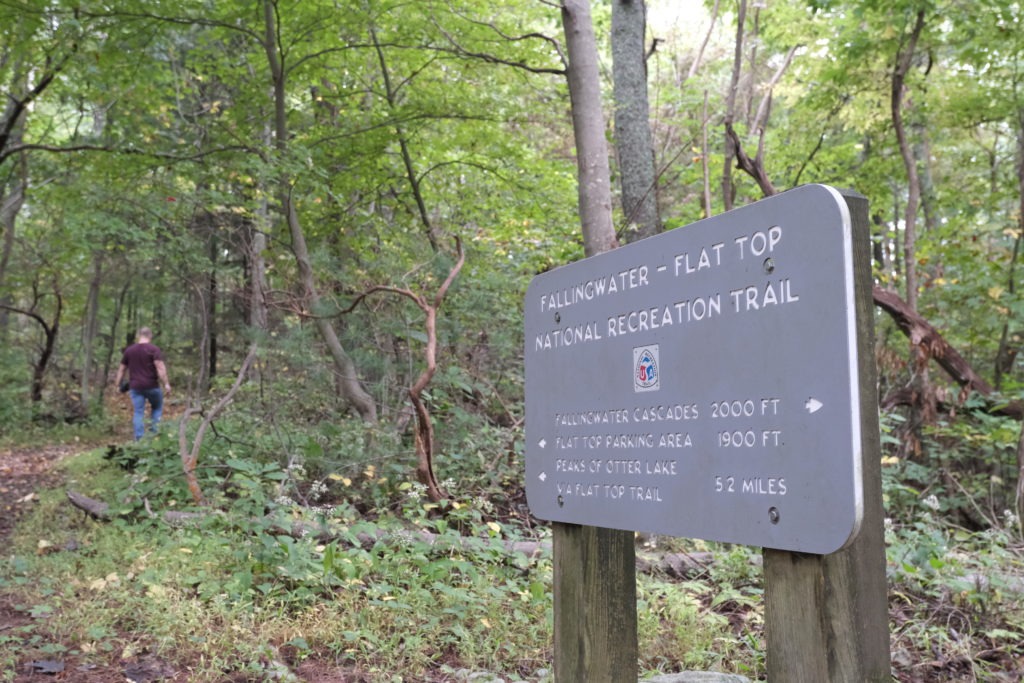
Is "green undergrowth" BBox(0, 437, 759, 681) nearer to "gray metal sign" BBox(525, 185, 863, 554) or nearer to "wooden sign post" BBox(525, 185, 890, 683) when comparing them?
"gray metal sign" BBox(525, 185, 863, 554)

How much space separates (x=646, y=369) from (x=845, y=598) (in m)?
0.73

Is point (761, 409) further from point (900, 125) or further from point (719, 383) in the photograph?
point (900, 125)

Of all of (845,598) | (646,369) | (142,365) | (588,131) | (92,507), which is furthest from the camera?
(142,365)

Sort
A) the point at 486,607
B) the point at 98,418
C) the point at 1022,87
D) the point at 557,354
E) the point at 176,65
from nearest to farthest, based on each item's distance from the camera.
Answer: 1. the point at 557,354
2. the point at 486,607
3. the point at 1022,87
4. the point at 176,65
5. the point at 98,418

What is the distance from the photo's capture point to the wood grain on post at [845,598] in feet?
5.63

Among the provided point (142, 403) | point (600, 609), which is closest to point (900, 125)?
point (600, 609)

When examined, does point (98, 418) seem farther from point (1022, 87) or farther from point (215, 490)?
point (1022, 87)

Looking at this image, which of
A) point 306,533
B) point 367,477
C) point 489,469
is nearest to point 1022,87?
point 489,469

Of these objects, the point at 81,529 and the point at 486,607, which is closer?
the point at 486,607

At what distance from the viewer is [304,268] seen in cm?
935

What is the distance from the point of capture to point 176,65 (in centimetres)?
1274

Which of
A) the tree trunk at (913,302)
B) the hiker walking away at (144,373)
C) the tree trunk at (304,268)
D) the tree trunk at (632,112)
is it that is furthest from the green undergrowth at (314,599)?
the hiker walking away at (144,373)

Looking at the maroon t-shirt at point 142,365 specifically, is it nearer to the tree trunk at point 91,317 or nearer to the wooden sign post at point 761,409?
the tree trunk at point 91,317

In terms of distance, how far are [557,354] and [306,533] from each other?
354cm
